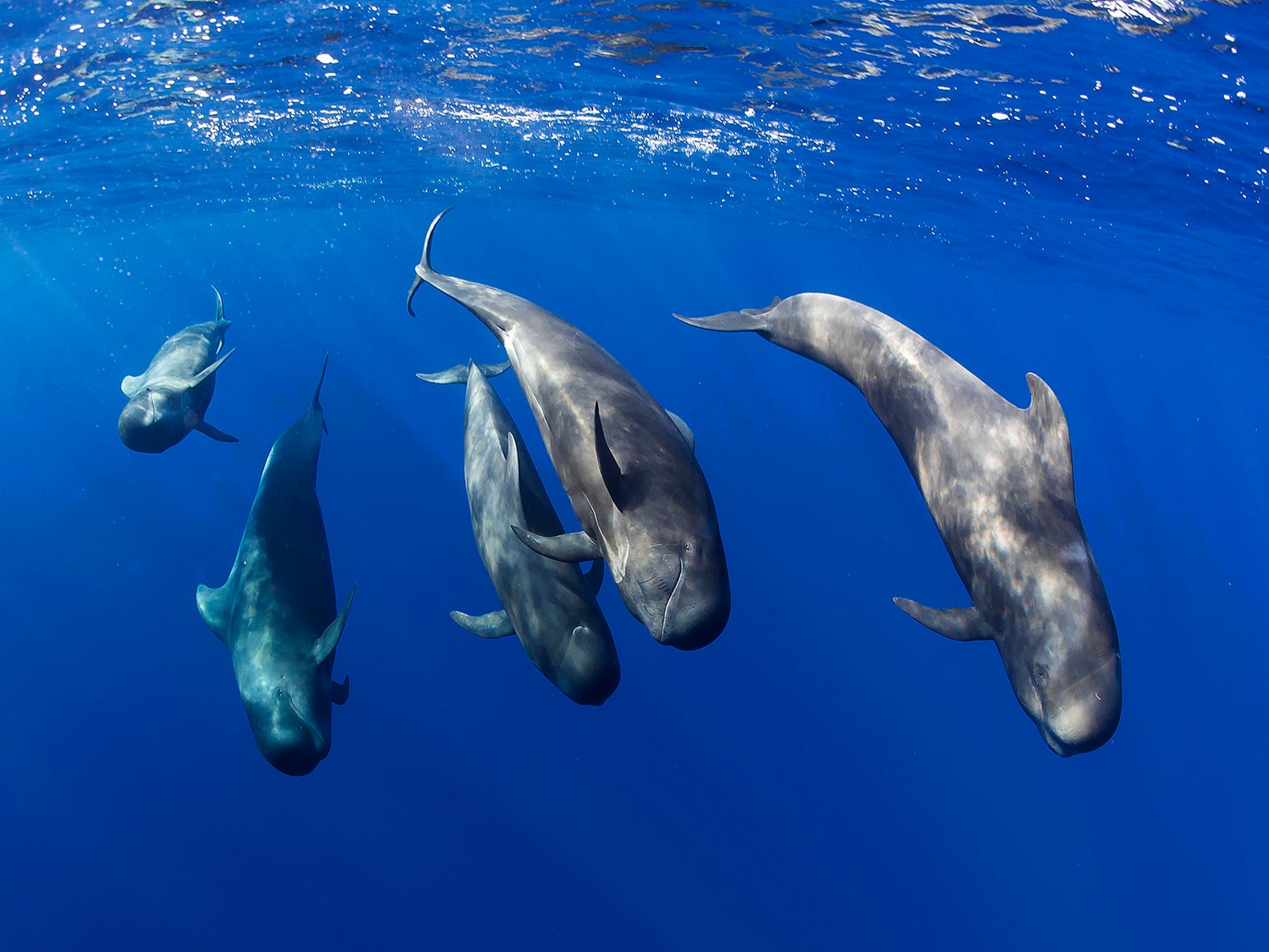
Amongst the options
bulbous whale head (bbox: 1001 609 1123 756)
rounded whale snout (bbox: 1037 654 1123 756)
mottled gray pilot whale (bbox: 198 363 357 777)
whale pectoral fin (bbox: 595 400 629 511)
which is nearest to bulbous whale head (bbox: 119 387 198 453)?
mottled gray pilot whale (bbox: 198 363 357 777)

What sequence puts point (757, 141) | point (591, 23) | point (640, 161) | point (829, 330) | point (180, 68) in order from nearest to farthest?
1. point (829, 330)
2. point (591, 23)
3. point (180, 68)
4. point (757, 141)
5. point (640, 161)

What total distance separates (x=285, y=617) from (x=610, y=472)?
4.69 meters

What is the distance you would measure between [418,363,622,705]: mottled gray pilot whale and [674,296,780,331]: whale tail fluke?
262 cm

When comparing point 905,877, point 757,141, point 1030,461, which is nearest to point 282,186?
point 757,141

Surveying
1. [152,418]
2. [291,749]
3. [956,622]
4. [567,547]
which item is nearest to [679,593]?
[567,547]

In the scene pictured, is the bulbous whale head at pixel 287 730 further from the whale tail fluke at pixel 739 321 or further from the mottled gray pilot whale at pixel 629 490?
the whale tail fluke at pixel 739 321

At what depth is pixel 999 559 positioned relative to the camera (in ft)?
19.1

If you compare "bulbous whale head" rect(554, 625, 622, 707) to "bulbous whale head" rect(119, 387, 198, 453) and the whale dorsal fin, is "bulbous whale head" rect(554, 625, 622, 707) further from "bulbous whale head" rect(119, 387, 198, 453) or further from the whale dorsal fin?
"bulbous whale head" rect(119, 387, 198, 453)

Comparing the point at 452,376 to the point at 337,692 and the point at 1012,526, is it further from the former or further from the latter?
the point at 1012,526

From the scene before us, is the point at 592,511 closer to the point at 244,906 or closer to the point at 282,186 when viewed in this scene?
the point at 244,906

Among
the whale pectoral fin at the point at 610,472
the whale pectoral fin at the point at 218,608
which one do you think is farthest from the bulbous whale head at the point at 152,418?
the whale pectoral fin at the point at 610,472

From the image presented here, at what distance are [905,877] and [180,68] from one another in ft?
86.5

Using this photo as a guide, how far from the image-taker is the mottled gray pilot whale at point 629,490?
4719 millimetres

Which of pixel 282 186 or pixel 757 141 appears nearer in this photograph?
pixel 757 141
